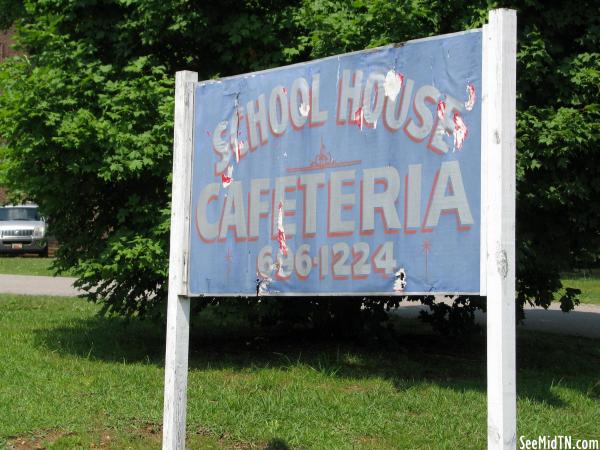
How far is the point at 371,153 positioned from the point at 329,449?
6.93 ft

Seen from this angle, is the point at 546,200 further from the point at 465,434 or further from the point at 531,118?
the point at 465,434

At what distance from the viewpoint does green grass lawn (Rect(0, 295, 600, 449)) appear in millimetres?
6023

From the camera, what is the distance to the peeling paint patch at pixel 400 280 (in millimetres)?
4133

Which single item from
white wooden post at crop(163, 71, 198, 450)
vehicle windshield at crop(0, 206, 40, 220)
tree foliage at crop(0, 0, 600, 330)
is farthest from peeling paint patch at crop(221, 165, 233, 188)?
vehicle windshield at crop(0, 206, 40, 220)

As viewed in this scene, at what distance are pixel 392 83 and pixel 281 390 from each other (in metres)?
3.56

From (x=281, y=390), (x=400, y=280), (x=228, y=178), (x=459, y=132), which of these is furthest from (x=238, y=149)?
(x=281, y=390)

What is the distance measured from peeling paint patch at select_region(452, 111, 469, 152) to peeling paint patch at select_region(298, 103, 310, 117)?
2.86ft

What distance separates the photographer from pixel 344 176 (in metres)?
4.43

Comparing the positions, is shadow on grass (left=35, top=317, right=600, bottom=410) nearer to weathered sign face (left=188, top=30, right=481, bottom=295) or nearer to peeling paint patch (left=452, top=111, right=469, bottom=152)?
weathered sign face (left=188, top=30, right=481, bottom=295)

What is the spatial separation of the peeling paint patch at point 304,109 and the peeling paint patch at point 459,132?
87 centimetres

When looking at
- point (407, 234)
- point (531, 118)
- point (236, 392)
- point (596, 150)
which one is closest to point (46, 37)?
point (236, 392)

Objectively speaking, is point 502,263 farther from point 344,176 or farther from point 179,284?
point 179,284

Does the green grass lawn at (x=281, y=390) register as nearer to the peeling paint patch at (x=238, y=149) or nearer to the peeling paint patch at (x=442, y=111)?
the peeling paint patch at (x=238, y=149)

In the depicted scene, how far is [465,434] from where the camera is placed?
6.05 metres
